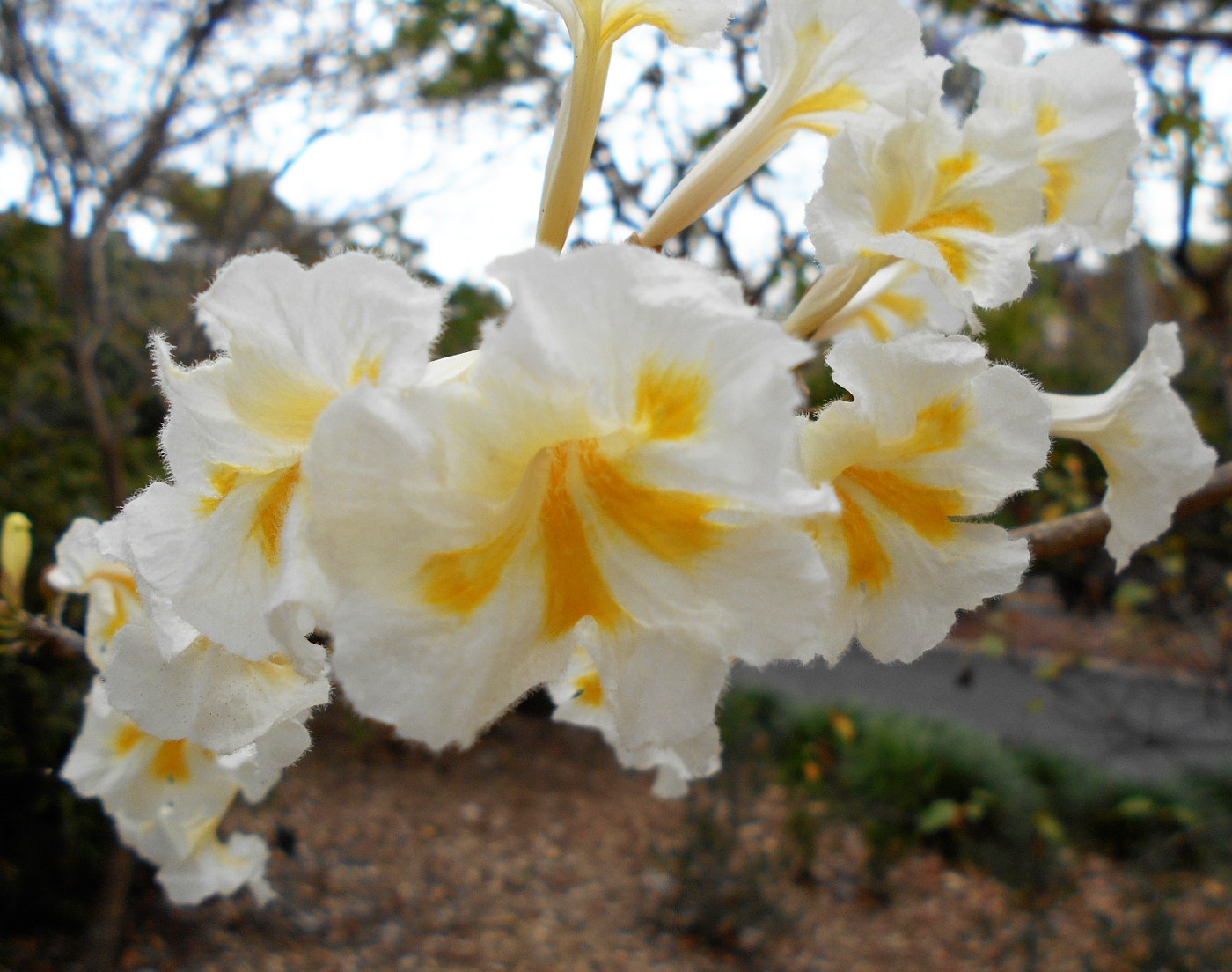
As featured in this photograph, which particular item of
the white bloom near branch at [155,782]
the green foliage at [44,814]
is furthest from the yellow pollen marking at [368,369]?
the green foliage at [44,814]

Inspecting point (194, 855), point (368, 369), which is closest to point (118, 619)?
point (194, 855)

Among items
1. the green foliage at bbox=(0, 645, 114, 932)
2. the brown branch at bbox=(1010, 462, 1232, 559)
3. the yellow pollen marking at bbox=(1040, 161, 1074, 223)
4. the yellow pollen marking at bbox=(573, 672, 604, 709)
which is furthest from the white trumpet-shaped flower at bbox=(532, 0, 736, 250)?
the green foliage at bbox=(0, 645, 114, 932)

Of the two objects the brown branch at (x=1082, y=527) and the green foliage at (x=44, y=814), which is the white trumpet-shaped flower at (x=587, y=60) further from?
the green foliage at (x=44, y=814)

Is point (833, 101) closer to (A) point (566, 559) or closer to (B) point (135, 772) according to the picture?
(A) point (566, 559)

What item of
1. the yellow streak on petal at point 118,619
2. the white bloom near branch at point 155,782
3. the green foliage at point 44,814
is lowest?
the green foliage at point 44,814

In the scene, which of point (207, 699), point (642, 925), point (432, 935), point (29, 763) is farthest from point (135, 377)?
point (207, 699)

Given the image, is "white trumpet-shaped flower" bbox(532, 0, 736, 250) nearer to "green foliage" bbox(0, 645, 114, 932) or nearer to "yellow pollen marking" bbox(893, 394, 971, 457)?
"yellow pollen marking" bbox(893, 394, 971, 457)

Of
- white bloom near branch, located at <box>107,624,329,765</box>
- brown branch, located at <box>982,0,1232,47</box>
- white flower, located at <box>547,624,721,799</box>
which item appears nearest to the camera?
white bloom near branch, located at <box>107,624,329,765</box>
